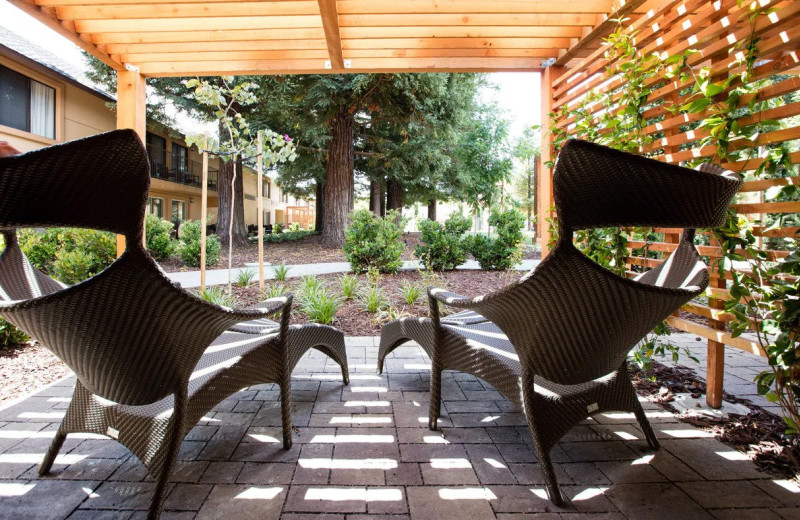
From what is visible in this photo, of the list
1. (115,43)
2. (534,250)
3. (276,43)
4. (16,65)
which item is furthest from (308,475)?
(16,65)

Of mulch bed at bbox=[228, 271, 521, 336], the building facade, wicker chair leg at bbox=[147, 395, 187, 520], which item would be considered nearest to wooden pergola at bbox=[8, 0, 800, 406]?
mulch bed at bbox=[228, 271, 521, 336]

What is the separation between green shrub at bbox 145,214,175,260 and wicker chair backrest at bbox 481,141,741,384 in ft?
26.4

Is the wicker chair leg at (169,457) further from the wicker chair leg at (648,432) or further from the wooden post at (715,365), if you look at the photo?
the wooden post at (715,365)

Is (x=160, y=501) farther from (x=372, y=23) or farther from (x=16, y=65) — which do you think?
(x=16, y=65)

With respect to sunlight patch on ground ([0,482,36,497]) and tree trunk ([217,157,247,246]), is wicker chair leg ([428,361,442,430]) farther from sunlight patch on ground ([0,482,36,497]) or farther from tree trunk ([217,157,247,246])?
tree trunk ([217,157,247,246])

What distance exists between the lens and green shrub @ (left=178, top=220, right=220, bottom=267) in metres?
7.51

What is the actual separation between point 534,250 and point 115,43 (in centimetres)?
1024

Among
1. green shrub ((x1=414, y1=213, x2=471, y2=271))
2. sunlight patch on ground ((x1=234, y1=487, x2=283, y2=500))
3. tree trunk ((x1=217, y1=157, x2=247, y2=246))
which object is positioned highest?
tree trunk ((x1=217, y1=157, x2=247, y2=246))

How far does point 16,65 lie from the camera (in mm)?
8867

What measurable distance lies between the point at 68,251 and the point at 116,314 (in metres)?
5.11

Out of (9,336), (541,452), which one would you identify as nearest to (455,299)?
(541,452)

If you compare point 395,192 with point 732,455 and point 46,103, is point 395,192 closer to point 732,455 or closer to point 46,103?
point 46,103

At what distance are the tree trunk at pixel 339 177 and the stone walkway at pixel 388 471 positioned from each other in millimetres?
7371

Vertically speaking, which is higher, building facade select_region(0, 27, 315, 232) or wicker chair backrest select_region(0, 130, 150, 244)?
building facade select_region(0, 27, 315, 232)
